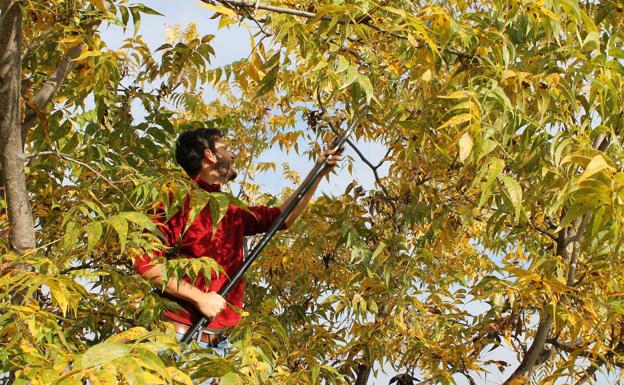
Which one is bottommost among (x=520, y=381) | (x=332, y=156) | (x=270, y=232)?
(x=270, y=232)

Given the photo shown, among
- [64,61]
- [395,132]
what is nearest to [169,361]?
[64,61]

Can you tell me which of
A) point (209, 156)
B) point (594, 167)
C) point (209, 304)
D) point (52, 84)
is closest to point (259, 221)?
point (209, 156)

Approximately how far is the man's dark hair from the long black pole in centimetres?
53

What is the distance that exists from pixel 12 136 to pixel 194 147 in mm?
1212

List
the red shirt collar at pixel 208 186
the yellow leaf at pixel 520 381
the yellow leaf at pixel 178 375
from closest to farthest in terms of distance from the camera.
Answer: the yellow leaf at pixel 178 375
the yellow leaf at pixel 520 381
the red shirt collar at pixel 208 186

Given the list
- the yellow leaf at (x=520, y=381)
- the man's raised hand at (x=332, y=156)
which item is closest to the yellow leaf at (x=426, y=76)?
the man's raised hand at (x=332, y=156)

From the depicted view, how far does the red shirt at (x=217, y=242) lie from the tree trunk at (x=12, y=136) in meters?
0.47

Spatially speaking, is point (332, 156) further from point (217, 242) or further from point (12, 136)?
point (12, 136)

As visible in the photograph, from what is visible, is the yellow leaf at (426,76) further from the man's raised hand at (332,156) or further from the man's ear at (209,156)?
the man's ear at (209,156)

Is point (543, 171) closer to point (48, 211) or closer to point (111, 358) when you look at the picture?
point (111, 358)

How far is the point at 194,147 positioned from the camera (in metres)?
3.85

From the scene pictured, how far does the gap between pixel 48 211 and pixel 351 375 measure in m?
1.93

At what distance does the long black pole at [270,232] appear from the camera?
122 inches

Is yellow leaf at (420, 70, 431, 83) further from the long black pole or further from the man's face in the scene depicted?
the man's face
